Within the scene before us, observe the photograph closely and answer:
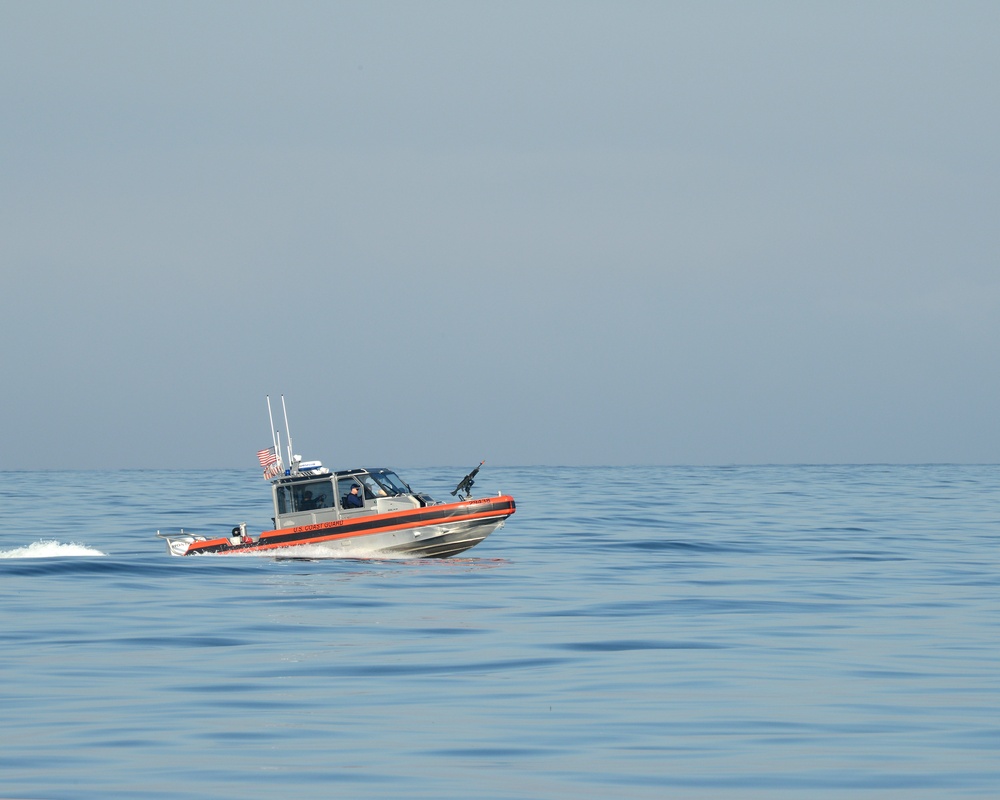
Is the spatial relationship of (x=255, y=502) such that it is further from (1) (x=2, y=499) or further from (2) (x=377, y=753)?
(2) (x=377, y=753)

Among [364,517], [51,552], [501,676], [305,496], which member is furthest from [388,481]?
[501,676]

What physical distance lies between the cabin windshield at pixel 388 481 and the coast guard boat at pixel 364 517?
0.02m

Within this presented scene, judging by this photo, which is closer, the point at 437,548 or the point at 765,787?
the point at 765,787

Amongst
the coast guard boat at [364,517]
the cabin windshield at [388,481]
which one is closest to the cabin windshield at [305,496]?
the coast guard boat at [364,517]

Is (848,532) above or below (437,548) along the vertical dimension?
below

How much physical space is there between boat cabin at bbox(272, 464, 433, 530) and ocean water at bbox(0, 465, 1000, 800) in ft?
3.90

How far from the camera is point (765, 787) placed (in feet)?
37.4

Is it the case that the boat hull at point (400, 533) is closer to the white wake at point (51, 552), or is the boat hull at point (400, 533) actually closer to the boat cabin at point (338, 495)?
the boat cabin at point (338, 495)

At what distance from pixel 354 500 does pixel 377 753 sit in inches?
778

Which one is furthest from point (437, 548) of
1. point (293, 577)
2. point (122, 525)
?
point (122, 525)

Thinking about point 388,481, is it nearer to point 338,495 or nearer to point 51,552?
point 338,495

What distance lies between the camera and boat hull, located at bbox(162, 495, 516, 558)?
3189 centimetres

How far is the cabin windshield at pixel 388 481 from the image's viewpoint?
3238cm

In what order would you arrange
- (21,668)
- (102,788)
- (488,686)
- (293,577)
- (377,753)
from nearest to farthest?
(102,788)
(377,753)
(488,686)
(21,668)
(293,577)
